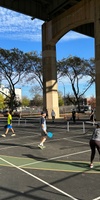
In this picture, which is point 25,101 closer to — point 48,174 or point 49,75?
point 49,75

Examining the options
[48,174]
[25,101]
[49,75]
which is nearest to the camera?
[48,174]

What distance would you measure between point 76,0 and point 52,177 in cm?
3074

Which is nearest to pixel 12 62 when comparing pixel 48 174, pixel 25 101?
pixel 48 174

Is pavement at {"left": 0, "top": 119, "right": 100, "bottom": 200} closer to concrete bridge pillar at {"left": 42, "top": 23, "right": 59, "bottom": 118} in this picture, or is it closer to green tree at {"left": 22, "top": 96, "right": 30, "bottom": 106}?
concrete bridge pillar at {"left": 42, "top": 23, "right": 59, "bottom": 118}

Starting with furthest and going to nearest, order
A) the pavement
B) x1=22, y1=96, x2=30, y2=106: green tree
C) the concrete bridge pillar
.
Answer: x1=22, y1=96, x2=30, y2=106: green tree < the concrete bridge pillar < the pavement

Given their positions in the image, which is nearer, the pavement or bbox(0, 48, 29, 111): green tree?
the pavement

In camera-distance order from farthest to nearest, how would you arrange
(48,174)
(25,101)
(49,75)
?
1. (25,101)
2. (49,75)
3. (48,174)

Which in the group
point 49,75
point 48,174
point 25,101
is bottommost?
point 48,174

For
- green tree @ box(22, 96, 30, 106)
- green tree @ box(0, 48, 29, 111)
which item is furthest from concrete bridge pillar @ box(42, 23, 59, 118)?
green tree @ box(22, 96, 30, 106)

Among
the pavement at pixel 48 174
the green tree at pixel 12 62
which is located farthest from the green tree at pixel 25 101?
the pavement at pixel 48 174

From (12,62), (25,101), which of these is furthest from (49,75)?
(25,101)

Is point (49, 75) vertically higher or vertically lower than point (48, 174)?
higher

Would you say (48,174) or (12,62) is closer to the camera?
(48,174)

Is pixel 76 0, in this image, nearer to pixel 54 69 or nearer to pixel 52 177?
pixel 54 69
